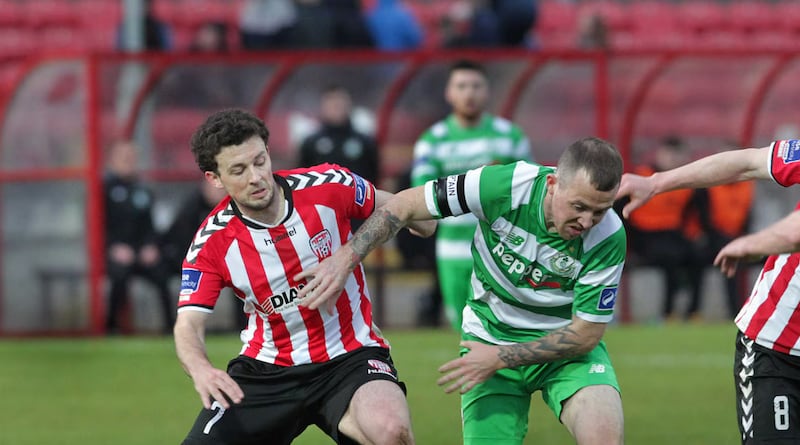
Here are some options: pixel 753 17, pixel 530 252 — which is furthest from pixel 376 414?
pixel 753 17

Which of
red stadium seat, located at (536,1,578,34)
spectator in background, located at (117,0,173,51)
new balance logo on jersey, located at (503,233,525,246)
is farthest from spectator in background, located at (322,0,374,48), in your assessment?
new balance logo on jersey, located at (503,233,525,246)

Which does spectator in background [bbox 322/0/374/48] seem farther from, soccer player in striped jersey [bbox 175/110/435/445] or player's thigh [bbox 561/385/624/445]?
player's thigh [bbox 561/385/624/445]

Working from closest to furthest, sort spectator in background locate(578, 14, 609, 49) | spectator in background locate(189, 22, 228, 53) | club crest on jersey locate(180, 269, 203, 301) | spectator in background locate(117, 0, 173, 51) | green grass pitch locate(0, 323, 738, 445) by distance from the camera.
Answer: club crest on jersey locate(180, 269, 203, 301), green grass pitch locate(0, 323, 738, 445), spectator in background locate(578, 14, 609, 49), spectator in background locate(189, 22, 228, 53), spectator in background locate(117, 0, 173, 51)

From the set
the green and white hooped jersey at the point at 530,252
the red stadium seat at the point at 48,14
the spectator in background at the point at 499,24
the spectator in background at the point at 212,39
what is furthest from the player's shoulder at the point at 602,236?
the red stadium seat at the point at 48,14

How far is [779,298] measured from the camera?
5250 millimetres

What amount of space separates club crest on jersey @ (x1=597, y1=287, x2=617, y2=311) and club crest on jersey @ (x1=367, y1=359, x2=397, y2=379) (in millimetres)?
919

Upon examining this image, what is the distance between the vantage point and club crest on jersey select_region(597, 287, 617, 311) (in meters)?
5.26

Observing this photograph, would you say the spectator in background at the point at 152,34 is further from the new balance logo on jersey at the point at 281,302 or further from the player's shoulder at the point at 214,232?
the new balance logo on jersey at the point at 281,302

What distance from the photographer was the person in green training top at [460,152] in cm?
938

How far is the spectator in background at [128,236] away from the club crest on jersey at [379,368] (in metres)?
7.38

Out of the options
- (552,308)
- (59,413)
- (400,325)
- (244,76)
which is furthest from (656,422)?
(244,76)

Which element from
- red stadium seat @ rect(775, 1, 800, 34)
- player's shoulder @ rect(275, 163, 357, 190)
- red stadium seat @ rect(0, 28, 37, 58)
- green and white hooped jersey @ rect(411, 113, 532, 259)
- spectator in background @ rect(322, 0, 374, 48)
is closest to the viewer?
player's shoulder @ rect(275, 163, 357, 190)

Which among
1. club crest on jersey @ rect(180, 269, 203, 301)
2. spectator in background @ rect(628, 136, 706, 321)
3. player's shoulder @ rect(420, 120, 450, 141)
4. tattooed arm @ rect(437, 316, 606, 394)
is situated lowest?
spectator in background @ rect(628, 136, 706, 321)

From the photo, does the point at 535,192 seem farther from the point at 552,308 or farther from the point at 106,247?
the point at 106,247
